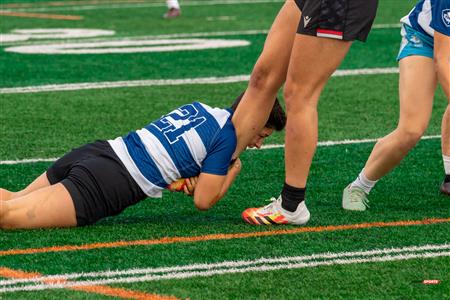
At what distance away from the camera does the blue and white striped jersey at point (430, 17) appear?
269 inches

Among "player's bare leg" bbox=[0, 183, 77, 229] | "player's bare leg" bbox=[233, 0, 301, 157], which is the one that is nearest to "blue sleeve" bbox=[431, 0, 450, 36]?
"player's bare leg" bbox=[233, 0, 301, 157]

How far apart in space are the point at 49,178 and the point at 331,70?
148cm

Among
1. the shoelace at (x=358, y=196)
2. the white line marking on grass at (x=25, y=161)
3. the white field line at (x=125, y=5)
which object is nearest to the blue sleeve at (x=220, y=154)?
the shoelace at (x=358, y=196)

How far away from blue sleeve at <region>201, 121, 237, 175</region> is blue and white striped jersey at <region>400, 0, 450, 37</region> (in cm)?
128

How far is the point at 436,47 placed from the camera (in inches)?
269

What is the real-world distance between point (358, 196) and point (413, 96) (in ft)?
1.96

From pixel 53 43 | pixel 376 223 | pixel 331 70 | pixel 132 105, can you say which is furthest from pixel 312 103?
pixel 53 43

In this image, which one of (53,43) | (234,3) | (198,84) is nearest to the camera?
(198,84)

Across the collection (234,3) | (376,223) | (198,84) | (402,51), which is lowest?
(234,3)

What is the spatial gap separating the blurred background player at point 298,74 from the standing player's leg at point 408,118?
2.03 feet

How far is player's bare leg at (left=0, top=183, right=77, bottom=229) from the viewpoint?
20.4ft

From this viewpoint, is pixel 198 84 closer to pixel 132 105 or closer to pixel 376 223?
pixel 132 105

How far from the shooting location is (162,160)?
6.37 metres

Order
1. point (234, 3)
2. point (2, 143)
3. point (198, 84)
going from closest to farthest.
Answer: point (2, 143) < point (198, 84) < point (234, 3)
